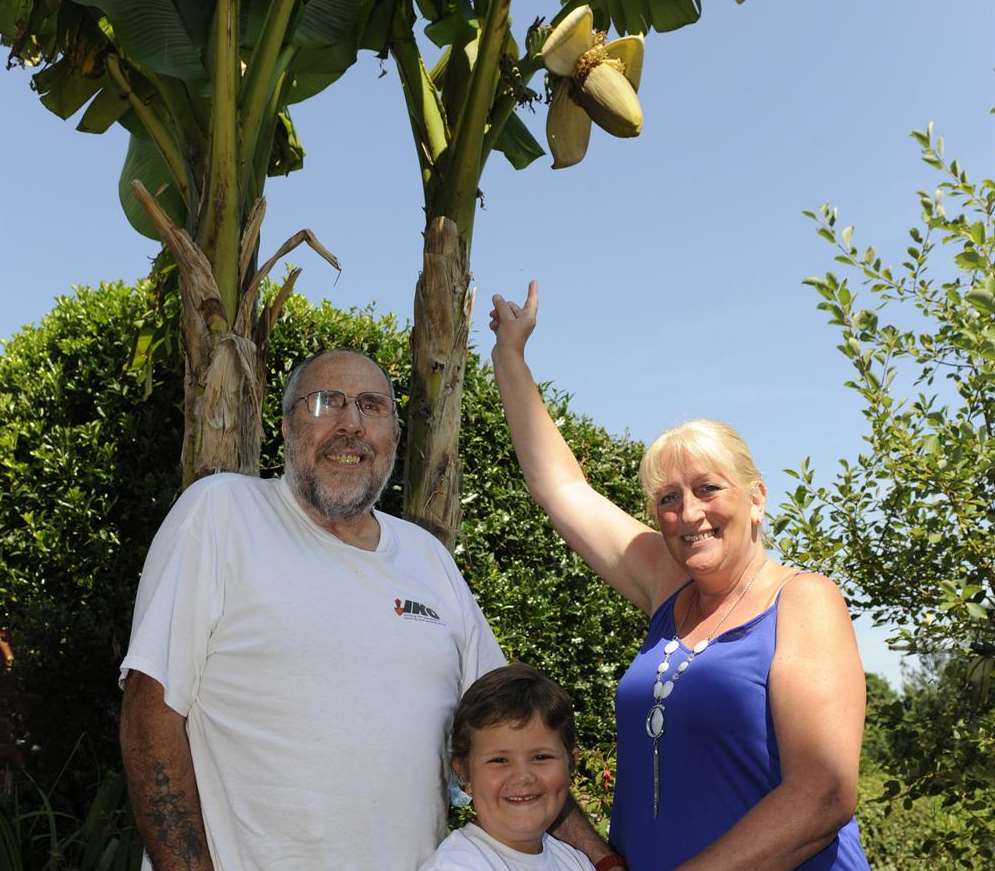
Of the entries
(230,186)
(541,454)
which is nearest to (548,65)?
(230,186)

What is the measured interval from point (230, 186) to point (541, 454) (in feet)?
5.04

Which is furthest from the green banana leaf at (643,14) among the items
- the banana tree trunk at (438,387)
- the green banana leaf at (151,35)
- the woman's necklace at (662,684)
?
the woman's necklace at (662,684)

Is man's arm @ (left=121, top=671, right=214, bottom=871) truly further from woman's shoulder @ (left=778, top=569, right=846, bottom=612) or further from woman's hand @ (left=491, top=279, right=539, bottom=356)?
woman's hand @ (left=491, top=279, right=539, bottom=356)

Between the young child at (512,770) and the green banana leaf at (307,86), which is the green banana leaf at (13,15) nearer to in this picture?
the green banana leaf at (307,86)

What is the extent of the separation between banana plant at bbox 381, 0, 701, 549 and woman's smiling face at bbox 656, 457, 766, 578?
146 centimetres

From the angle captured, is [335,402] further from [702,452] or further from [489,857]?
[489,857]

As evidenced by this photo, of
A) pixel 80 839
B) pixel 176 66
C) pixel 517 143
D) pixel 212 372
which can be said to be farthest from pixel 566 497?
pixel 517 143

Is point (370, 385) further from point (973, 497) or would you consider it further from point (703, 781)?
point (973, 497)

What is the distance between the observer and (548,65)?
14.0 feet

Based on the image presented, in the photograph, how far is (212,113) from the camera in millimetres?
3920

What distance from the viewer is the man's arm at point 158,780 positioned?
2.31m

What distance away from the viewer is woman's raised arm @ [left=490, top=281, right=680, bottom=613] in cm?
308

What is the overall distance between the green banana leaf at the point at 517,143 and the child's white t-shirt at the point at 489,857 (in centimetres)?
398

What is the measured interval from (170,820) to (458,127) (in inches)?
118
